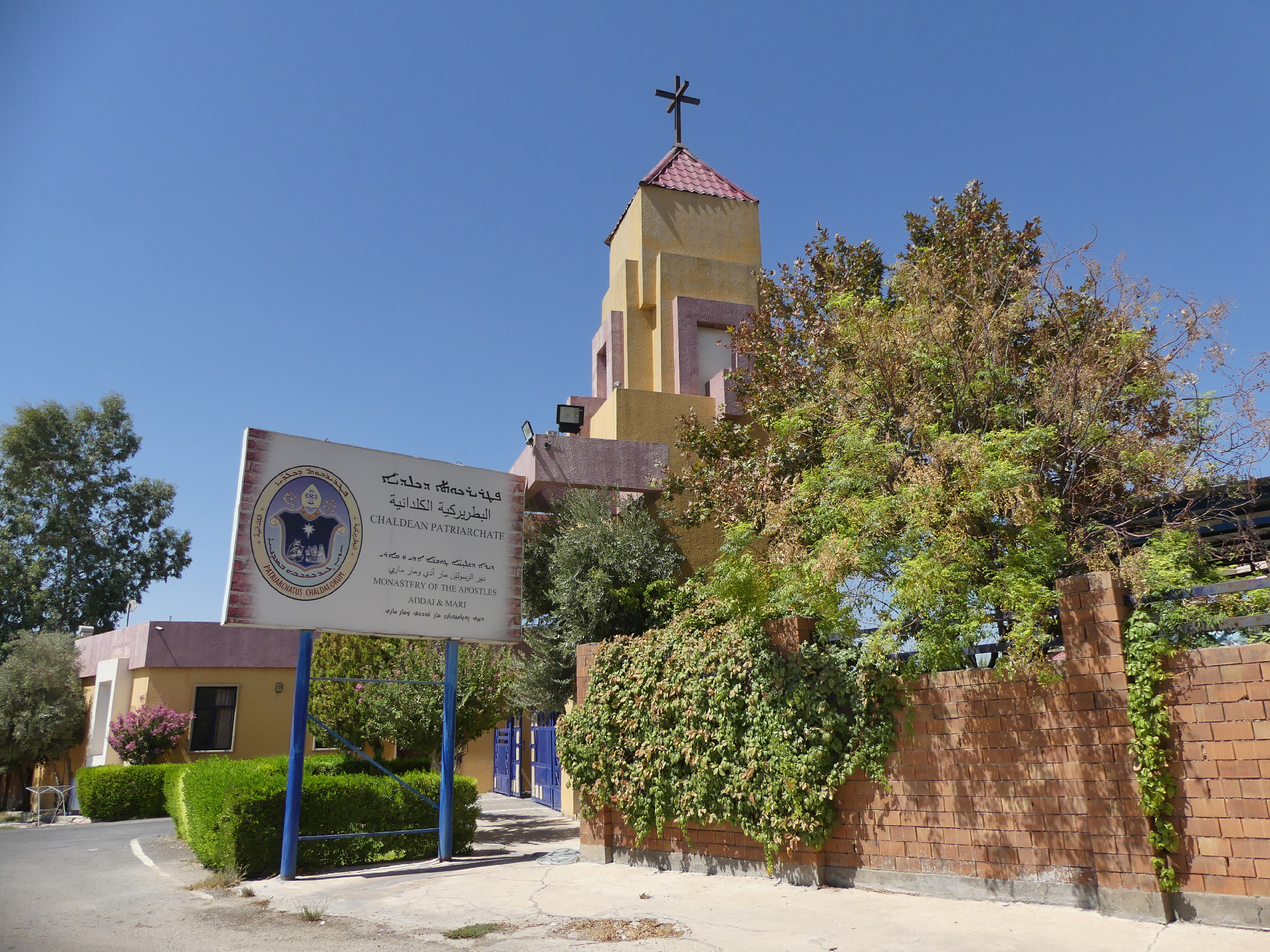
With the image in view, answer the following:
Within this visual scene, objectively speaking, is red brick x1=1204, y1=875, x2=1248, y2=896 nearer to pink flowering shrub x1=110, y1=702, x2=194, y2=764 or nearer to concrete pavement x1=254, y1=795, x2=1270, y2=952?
concrete pavement x1=254, y1=795, x2=1270, y2=952

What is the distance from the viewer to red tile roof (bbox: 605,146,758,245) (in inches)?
746

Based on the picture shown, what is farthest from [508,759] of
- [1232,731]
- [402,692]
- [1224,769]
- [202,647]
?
[1232,731]

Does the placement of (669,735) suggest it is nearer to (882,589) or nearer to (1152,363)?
(882,589)

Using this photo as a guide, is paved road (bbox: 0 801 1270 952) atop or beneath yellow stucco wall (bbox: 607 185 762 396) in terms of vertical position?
beneath

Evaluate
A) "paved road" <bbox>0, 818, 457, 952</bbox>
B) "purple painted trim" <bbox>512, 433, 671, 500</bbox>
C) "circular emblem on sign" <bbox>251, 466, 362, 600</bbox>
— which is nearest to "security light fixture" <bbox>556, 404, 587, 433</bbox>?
"purple painted trim" <bbox>512, 433, 671, 500</bbox>

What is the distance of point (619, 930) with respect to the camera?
24.4ft

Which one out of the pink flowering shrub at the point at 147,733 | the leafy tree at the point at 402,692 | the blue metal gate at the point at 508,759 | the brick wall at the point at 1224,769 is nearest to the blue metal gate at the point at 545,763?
the blue metal gate at the point at 508,759

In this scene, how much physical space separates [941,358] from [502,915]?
7266 millimetres

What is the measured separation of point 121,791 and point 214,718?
3178 millimetres

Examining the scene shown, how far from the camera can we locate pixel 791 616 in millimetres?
9555

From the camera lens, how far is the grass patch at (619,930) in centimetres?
718

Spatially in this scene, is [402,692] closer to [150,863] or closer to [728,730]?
[150,863]

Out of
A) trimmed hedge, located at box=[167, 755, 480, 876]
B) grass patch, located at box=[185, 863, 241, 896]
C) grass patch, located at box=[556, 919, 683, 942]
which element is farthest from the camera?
trimmed hedge, located at box=[167, 755, 480, 876]

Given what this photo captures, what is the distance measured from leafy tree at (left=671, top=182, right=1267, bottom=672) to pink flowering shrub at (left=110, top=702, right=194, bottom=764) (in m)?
16.8
